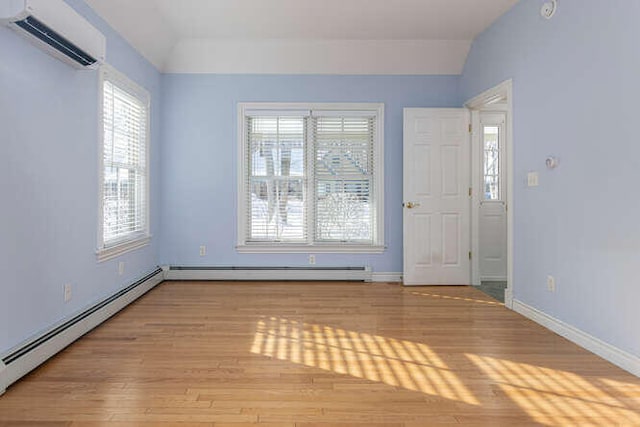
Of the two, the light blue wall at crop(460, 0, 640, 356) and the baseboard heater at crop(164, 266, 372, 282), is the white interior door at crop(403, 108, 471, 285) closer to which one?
the baseboard heater at crop(164, 266, 372, 282)

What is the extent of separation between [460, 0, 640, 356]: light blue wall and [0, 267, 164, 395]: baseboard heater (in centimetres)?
359

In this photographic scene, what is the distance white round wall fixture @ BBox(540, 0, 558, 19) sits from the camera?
11.1 ft

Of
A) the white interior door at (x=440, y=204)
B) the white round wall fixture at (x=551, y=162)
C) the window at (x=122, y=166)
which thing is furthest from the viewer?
the white interior door at (x=440, y=204)

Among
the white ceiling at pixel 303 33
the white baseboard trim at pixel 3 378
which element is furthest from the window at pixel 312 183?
the white baseboard trim at pixel 3 378

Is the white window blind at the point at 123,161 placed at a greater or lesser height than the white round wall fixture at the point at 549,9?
lesser

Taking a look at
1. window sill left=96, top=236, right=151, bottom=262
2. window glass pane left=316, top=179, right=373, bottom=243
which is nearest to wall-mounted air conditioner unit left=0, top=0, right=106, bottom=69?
window sill left=96, top=236, right=151, bottom=262

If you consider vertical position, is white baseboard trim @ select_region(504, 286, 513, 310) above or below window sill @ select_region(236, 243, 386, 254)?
below

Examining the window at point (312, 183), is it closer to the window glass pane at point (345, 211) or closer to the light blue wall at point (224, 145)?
the window glass pane at point (345, 211)

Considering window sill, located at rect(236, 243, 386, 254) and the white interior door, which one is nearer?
the white interior door

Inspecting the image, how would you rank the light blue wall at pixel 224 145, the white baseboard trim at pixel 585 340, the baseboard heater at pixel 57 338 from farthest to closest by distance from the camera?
the light blue wall at pixel 224 145
the white baseboard trim at pixel 585 340
the baseboard heater at pixel 57 338

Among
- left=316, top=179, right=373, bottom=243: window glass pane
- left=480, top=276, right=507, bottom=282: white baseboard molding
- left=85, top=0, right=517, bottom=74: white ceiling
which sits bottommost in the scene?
left=480, top=276, right=507, bottom=282: white baseboard molding

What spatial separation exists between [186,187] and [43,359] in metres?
2.89

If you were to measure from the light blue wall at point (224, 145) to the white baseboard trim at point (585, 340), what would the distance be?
1.86 metres

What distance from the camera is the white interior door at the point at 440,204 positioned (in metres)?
5.10
